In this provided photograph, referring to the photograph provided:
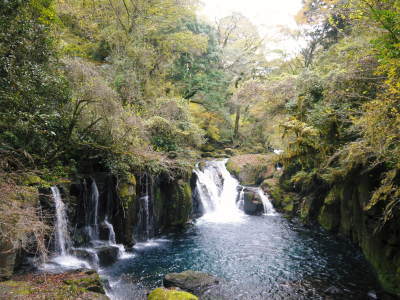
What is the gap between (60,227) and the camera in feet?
32.7

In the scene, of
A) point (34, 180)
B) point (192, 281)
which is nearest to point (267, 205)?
point (192, 281)

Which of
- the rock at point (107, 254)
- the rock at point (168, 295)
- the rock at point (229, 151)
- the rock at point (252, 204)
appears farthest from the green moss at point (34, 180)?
the rock at point (229, 151)

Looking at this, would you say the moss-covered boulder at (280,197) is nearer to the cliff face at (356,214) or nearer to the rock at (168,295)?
the cliff face at (356,214)

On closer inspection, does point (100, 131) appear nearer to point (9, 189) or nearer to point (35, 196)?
point (35, 196)

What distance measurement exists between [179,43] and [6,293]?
18.2 metres

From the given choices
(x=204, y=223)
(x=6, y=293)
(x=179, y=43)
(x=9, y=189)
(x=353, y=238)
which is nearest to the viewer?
(x=9, y=189)

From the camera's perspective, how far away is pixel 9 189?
5582 mm

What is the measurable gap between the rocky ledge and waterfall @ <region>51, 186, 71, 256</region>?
175cm

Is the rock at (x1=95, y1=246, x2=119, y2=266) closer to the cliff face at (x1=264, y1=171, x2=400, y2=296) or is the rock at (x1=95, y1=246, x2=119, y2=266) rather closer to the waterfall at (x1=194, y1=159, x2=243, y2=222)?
the waterfall at (x1=194, y1=159, x2=243, y2=222)

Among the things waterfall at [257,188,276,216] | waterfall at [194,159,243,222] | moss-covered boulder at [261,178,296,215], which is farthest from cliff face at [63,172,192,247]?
moss-covered boulder at [261,178,296,215]

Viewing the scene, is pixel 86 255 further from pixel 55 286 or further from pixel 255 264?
pixel 255 264

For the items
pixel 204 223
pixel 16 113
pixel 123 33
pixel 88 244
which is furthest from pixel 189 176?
pixel 16 113

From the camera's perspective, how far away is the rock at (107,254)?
34.3ft

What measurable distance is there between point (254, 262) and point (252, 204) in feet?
26.4
